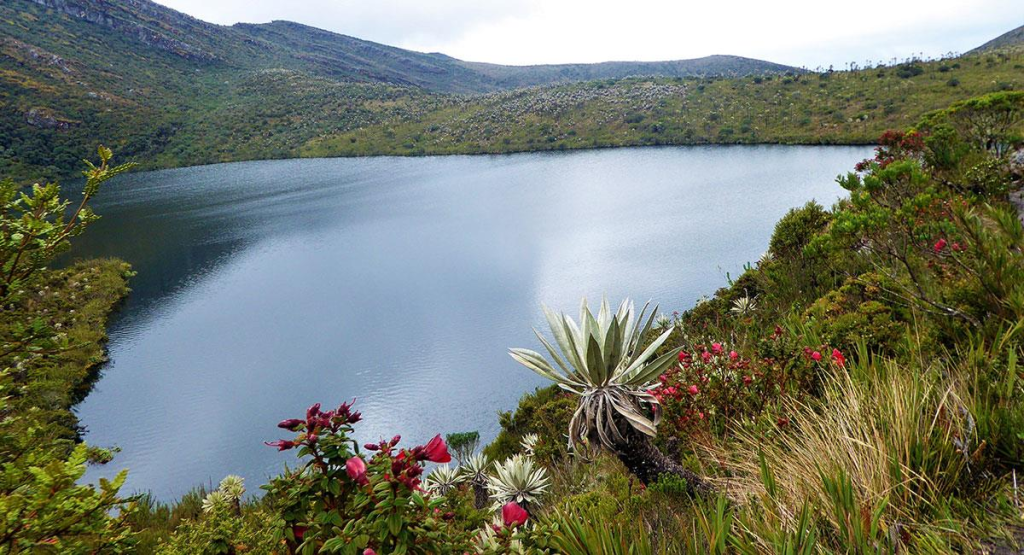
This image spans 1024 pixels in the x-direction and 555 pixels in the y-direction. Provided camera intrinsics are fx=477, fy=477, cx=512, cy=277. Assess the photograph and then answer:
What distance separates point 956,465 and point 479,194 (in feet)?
100

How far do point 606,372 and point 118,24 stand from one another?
145130 millimetres

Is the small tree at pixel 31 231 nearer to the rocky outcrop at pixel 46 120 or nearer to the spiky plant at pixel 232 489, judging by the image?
the spiky plant at pixel 232 489

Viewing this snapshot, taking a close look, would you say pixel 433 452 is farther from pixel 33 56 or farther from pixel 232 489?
pixel 33 56

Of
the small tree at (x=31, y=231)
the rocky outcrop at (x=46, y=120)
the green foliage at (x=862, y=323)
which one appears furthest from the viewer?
the rocky outcrop at (x=46, y=120)

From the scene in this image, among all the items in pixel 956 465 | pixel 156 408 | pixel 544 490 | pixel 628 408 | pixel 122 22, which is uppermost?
pixel 122 22

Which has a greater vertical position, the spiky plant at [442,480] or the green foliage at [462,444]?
the spiky plant at [442,480]

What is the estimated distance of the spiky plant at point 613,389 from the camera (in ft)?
12.1

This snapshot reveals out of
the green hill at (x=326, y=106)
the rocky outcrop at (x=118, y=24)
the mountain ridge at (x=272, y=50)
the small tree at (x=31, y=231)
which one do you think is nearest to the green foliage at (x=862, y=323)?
the small tree at (x=31, y=231)

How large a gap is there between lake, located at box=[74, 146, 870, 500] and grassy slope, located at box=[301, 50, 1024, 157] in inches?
359

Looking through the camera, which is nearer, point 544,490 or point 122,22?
point 544,490

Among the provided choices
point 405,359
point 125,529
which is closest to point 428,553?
point 125,529

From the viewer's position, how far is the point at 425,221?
25750 mm

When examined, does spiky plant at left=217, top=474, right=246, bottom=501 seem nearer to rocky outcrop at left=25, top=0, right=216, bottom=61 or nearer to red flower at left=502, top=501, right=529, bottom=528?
red flower at left=502, top=501, right=529, bottom=528

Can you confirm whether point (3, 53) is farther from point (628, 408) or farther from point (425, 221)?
point (628, 408)
